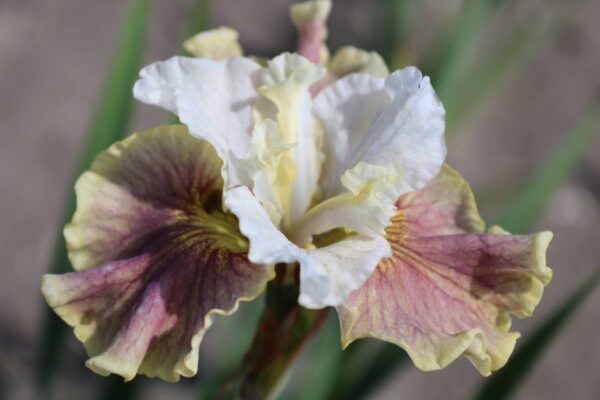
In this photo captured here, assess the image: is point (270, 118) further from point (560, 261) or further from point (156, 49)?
point (156, 49)

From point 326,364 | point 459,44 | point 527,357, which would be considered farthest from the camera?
point 459,44

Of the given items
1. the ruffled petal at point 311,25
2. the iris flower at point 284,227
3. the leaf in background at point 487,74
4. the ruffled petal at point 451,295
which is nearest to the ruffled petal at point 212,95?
the iris flower at point 284,227

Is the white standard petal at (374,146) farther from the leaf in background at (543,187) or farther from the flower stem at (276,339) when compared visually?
the leaf in background at (543,187)

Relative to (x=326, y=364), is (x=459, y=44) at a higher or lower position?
higher

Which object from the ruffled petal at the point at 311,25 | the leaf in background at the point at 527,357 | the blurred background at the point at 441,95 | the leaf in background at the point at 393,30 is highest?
the ruffled petal at the point at 311,25

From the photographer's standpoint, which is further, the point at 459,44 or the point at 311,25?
the point at 459,44

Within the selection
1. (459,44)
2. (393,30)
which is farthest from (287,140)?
(393,30)

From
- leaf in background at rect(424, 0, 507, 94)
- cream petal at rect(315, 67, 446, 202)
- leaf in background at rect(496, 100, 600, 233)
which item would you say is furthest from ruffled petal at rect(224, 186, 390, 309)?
leaf in background at rect(424, 0, 507, 94)

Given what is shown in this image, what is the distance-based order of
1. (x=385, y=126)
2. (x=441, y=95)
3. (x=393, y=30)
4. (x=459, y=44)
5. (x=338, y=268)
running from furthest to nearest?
(x=393, y=30)
(x=459, y=44)
(x=441, y=95)
(x=385, y=126)
(x=338, y=268)

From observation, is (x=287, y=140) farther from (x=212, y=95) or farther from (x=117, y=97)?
(x=117, y=97)
